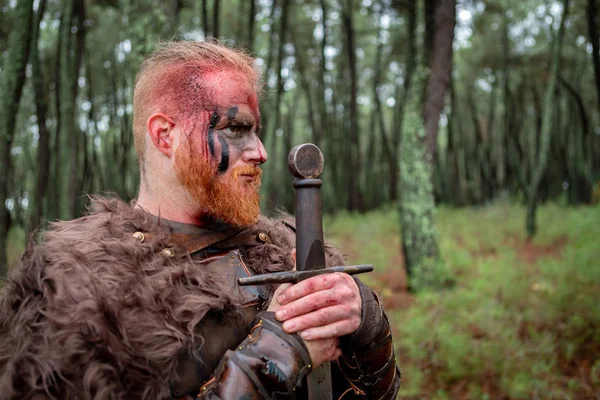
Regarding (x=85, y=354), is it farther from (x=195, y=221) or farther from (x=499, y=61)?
(x=499, y=61)

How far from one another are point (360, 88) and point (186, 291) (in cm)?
2089

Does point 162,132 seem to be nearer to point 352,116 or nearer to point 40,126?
point 40,126

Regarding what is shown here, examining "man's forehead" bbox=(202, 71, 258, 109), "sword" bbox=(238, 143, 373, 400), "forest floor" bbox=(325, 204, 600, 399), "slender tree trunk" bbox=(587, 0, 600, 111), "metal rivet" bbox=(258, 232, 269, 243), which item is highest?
"slender tree trunk" bbox=(587, 0, 600, 111)

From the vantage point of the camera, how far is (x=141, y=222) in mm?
1849

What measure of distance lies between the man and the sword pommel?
322mm

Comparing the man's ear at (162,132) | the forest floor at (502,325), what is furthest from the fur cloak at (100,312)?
the forest floor at (502,325)

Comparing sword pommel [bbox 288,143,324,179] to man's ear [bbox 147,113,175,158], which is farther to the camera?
man's ear [bbox 147,113,175,158]

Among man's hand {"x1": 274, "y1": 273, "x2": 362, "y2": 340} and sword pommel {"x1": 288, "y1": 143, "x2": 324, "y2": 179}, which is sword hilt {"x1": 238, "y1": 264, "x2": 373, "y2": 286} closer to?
man's hand {"x1": 274, "y1": 273, "x2": 362, "y2": 340}

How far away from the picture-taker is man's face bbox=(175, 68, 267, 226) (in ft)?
6.15

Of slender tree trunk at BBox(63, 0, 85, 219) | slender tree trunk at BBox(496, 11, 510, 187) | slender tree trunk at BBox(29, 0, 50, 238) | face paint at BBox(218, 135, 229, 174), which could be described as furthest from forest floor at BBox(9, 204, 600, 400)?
slender tree trunk at BBox(496, 11, 510, 187)

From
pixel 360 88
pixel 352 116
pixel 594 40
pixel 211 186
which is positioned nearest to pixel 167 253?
pixel 211 186

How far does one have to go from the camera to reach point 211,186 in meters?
1.88

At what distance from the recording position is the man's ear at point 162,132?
191 cm

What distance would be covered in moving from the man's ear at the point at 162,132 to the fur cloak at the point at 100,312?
0.28 metres
